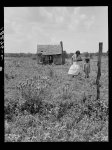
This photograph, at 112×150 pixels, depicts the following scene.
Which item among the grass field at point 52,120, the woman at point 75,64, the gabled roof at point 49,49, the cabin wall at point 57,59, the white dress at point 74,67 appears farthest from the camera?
the gabled roof at point 49,49

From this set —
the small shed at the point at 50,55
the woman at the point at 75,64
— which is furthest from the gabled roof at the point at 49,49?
the woman at the point at 75,64

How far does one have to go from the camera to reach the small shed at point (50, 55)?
36125 mm

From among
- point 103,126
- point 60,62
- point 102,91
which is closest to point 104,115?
point 103,126

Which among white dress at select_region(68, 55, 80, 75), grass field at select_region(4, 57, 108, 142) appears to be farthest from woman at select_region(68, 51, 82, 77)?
grass field at select_region(4, 57, 108, 142)

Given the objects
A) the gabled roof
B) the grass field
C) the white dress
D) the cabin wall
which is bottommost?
the grass field

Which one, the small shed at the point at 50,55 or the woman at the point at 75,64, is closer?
the woman at the point at 75,64

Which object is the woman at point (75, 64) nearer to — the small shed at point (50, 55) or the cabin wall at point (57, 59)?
the cabin wall at point (57, 59)

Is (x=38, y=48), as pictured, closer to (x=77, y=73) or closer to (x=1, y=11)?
(x=77, y=73)

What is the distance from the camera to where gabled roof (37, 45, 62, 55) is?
36.5 metres

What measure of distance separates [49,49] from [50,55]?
90 centimetres

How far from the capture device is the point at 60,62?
3609 cm

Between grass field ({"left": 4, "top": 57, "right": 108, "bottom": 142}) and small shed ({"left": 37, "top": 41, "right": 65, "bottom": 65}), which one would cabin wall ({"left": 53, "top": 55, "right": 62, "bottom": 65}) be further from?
grass field ({"left": 4, "top": 57, "right": 108, "bottom": 142})

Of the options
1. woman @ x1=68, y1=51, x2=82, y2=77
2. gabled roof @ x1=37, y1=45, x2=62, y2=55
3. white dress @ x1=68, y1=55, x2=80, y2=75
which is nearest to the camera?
woman @ x1=68, y1=51, x2=82, y2=77
